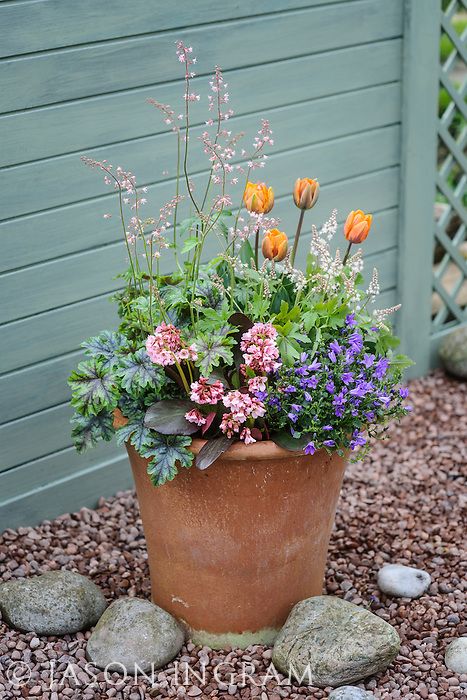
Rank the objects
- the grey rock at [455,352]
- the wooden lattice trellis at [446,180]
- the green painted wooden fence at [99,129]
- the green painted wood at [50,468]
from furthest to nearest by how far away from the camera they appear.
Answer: the grey rock at [455,352]
the wooden lattice trellis at [446,180]
the green painted wood at [50,468]
the green painted wooden fence at [99,129]

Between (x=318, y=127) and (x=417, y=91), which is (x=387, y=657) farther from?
(x=417, y=91)

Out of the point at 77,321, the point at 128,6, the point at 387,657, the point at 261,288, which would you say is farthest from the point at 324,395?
the point at 128,6

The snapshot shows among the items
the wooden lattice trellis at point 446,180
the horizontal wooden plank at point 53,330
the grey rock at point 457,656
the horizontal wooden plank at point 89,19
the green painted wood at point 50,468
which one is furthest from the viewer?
the wooden lattice trellis at point 446,180

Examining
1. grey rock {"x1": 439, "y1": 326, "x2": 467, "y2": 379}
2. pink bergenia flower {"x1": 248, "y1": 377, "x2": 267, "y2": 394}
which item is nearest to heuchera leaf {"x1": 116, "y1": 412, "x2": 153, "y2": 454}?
pink bergenia flower {"x1": 248, "y1": 377, "x2": 267, "y2": 394}

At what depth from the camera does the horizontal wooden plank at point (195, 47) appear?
2508 millimetres

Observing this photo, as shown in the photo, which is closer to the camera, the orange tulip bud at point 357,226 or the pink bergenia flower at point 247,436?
the pink bergenia flower at point 247,436

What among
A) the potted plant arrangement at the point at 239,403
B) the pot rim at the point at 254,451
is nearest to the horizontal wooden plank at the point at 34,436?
the potted plant arrangement at the point at 239,403

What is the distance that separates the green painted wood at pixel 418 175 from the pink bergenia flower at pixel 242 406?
6.13 feet

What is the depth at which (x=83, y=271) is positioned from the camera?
2756 millimetres

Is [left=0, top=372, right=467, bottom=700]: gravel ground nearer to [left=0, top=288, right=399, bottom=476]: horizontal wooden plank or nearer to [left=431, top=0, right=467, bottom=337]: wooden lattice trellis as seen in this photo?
[left=0, top=288, right=399, bottom=476]: horizontal wooden plank

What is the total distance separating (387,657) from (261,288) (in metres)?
0.89

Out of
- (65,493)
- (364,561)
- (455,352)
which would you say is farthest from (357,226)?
(455,352)

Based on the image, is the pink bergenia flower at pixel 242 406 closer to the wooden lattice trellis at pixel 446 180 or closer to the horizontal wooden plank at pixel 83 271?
the horizontal wooden plank at pixel 83 271

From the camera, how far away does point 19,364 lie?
2682mm
